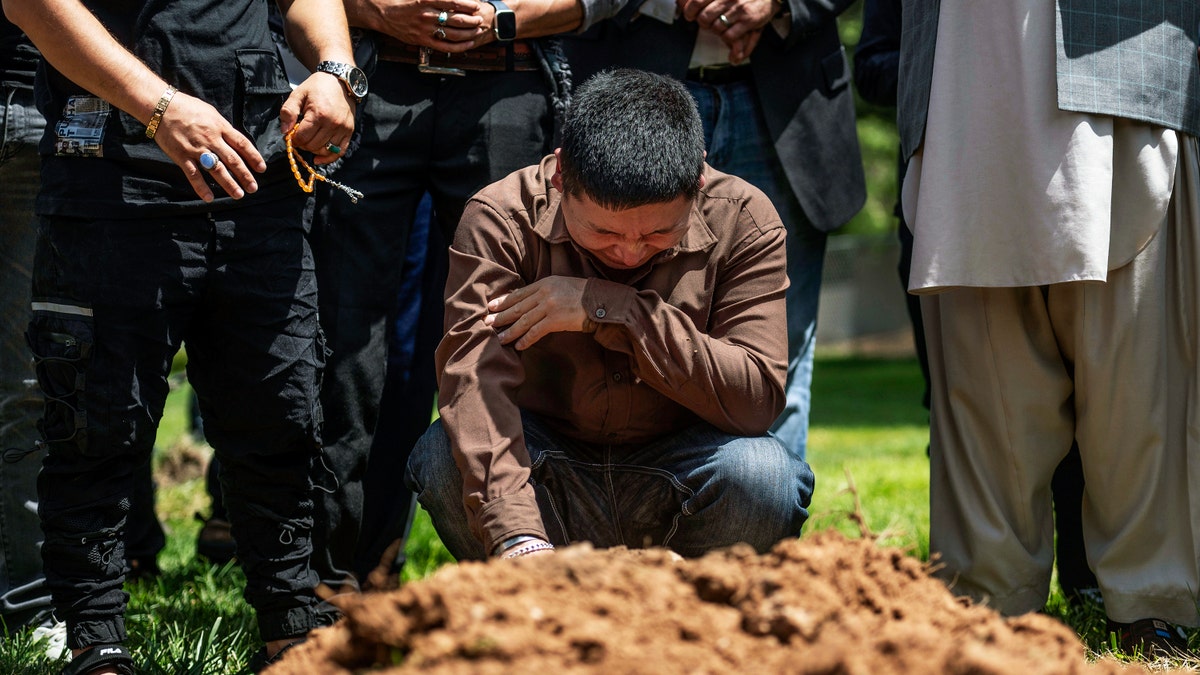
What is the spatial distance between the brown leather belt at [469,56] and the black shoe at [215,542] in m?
1.84

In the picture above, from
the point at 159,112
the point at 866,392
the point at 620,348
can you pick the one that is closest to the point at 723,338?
the point at 620,348

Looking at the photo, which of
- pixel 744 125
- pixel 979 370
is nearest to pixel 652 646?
pixel 979 370

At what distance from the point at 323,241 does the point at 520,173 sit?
0.67 meters

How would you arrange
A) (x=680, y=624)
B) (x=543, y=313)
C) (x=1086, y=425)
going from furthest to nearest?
(x=1086, y=425)
(x=543, y=313)
(x=680, y=624)

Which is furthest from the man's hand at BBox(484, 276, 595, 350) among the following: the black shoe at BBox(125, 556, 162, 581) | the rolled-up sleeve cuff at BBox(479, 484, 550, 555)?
the black shoe at BBox(125, 556, 162, 581)

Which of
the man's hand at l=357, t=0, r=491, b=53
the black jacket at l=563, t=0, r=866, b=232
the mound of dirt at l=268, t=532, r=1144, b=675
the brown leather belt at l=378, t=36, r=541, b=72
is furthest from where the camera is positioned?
the black jacket at l=563, t=0, r=866, b=232

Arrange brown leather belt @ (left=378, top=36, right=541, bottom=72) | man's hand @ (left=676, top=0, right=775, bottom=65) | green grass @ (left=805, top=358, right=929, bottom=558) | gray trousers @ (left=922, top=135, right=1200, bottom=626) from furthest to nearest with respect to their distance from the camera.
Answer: green grass @ (left=805, top=358, right=929, bottom=558) < man's hand @ (left=676, top=0, right=775, bottom=65) < brown leather belt @ (left=378, top=36, right=541, bottom=72) < gray trousers @ (left=922, top=135, right=1200, bottom=626)

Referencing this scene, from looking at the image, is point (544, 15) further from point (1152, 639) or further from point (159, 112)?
point (1152, 639)

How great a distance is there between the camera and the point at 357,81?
3104 mm

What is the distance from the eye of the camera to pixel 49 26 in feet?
8.84

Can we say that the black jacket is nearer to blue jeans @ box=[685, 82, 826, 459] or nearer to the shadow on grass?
blue jeans @ box=[685, 82, 826, 459]

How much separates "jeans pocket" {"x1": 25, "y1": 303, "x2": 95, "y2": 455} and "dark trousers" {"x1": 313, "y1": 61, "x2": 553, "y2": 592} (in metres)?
0.84

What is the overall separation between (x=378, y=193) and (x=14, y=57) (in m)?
1.08

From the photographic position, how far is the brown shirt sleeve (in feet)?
9.52
